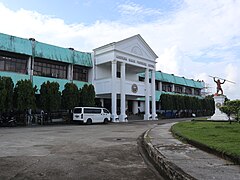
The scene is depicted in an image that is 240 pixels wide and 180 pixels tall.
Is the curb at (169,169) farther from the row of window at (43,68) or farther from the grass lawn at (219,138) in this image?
the row of window at (43,68)

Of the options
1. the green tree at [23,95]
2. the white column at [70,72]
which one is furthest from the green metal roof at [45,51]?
the green tree at [23,95]

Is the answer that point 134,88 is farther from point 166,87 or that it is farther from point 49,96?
point 166,87

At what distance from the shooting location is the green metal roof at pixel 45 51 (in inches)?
1023

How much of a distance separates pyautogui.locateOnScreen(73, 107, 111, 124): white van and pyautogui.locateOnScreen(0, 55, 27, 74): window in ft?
27.4

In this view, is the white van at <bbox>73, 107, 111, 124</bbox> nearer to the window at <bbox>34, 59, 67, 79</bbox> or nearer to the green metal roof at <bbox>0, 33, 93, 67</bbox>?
the window at <bbox>34, 59, 67, 79</bbox>

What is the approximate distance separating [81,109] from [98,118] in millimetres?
2546

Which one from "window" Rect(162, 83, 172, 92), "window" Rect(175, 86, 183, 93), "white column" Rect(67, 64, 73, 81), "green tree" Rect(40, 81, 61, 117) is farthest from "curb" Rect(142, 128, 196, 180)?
"window" Rect(175, 86, 183, 93)

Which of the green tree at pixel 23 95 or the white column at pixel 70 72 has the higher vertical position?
the white column at pixel 70 72

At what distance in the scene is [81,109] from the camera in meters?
25.5

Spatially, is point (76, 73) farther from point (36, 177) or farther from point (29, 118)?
point (36, 177)

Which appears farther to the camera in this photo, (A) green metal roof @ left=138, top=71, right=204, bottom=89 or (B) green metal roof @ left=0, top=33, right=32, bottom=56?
(A) green metal roof @ left=138, top=71, right=204, bottom=89

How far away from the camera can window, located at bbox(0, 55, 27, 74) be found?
1063 inches

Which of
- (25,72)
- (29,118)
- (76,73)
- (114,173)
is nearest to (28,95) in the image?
(29,118)

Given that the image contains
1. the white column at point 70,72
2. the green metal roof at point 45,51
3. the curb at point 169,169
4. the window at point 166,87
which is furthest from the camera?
the window at point 166,87
